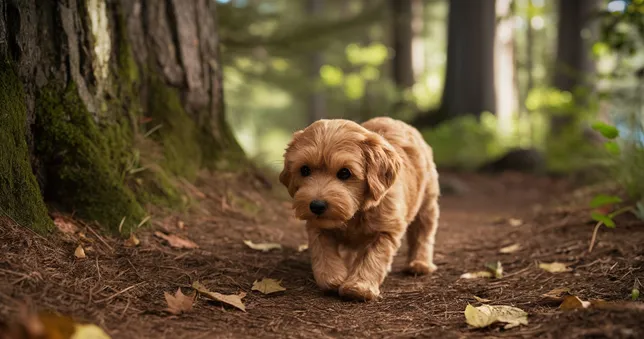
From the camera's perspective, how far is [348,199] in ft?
12.7

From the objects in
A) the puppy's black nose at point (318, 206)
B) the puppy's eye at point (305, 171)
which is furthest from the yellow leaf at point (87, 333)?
the puppy's eye at point (305, 171)

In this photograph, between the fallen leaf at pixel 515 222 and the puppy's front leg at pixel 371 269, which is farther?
the fallen leaf at pixel 515 222

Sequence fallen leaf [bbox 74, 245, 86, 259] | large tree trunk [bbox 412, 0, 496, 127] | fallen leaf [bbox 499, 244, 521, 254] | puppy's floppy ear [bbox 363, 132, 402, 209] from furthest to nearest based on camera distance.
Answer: large tree trunk [bbox 412, 0, 496, 127] → fallen leaf [bbox 499, 244, 521, 254] → puppy's floppy ear [bbox 363, 132, 402, 209] → fallen leaf [bbox 74, 245, 86, 259]

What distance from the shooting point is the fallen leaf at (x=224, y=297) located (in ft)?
11.1

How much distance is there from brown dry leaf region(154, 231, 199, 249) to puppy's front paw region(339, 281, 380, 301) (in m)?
1.37

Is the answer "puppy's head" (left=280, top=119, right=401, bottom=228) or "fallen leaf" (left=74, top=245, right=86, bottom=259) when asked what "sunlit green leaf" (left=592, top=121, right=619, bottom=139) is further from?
"fallen leaf" (left=74, top=245, right=86, bottom=259)

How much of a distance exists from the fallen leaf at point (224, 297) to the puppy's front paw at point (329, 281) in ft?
2.09

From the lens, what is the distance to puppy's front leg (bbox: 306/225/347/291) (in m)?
4.02

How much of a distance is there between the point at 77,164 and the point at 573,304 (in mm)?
3444

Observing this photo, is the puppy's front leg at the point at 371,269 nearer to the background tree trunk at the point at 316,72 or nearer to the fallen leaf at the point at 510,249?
the fallen leaf at the point at 510,249

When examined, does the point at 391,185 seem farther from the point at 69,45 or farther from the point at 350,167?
the point at 69,45

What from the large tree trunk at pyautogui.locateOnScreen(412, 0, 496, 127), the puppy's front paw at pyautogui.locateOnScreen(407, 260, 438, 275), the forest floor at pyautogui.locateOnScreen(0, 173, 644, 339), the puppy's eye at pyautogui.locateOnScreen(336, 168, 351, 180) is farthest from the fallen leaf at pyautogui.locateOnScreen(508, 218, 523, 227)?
the large tree trunk at pyautogui.locateOnScreen(412, 0, 496, 127)

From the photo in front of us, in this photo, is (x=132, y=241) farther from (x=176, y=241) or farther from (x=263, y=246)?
(x=263, y=246)

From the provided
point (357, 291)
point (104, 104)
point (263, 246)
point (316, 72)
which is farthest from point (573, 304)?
point (316, 72)
